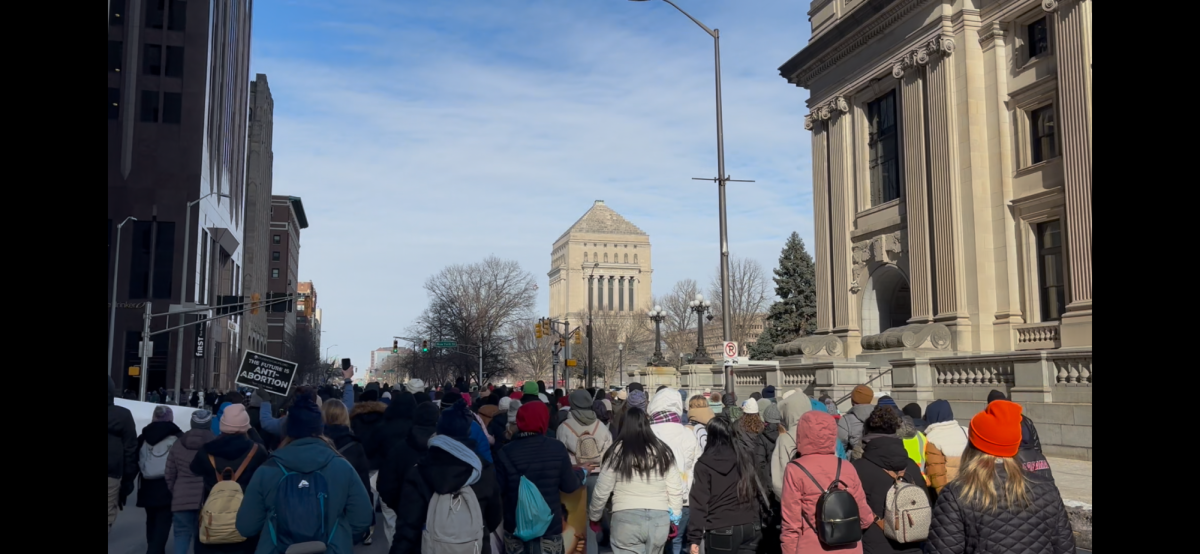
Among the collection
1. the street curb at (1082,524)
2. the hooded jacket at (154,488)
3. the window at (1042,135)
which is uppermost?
the window at (1042,135)

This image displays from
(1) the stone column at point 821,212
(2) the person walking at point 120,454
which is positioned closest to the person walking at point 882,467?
(2) the person walking at point 120,454

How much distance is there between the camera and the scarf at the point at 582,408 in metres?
9.32

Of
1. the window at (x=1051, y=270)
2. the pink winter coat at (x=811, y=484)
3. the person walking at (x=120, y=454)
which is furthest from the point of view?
the window at (x=1051, y=270)

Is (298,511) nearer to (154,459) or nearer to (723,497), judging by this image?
(723,497)

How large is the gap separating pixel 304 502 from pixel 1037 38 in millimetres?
27131

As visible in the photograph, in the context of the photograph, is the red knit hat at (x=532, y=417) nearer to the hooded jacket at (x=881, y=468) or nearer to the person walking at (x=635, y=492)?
the person walking at (x=635, y=492)

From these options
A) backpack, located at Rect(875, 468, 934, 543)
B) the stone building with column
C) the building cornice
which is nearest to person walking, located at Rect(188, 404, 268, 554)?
backpack, located at Rect(875, 468, 934, 543)

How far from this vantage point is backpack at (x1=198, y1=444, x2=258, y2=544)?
643 cm

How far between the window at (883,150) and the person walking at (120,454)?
2796 cm

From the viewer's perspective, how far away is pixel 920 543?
231 inches

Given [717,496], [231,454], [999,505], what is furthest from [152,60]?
[999,505]

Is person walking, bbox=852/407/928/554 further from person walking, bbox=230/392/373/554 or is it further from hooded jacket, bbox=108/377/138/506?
hooded jacket, bbox=108/377/138/506

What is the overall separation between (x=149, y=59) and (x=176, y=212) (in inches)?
419

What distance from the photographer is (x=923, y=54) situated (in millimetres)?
29125
